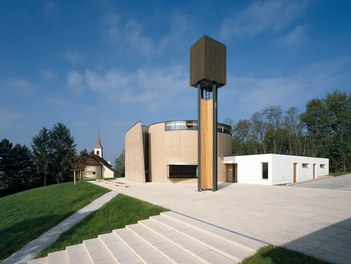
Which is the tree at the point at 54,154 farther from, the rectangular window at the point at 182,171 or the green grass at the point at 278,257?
the green grass at the point at 278,257

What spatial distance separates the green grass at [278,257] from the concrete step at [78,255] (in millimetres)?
4133

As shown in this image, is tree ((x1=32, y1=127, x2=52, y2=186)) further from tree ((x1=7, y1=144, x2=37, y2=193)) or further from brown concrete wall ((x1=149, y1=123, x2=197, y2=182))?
brown concrete wall ((x1=149, y1=123, x2=197, y2=182))

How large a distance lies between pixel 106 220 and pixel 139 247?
3.94 m

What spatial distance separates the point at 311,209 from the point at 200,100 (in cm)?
952

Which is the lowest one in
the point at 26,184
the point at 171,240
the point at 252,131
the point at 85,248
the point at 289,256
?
the point at 26,184

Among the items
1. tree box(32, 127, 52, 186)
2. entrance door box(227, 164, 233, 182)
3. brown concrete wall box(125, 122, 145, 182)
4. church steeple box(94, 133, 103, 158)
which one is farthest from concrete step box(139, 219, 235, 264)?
church steeple box(94, 133, 103, 158)

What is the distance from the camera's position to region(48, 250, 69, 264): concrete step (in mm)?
6155

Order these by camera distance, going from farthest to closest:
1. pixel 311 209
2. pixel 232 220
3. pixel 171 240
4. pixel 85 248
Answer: pixel 311 209, pixel 232 220, pixel 85 248, pixel 171 240

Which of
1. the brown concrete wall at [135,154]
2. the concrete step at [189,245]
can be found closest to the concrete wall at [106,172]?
the brown concrete wall at [135,154]

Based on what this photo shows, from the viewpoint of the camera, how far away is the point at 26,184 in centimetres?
4481

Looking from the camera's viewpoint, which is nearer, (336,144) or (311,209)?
(311,209)

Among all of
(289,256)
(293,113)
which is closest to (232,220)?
(289,256)

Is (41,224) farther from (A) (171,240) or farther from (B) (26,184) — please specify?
(B) (26,184)

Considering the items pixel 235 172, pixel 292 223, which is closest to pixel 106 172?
pixel 235 172
